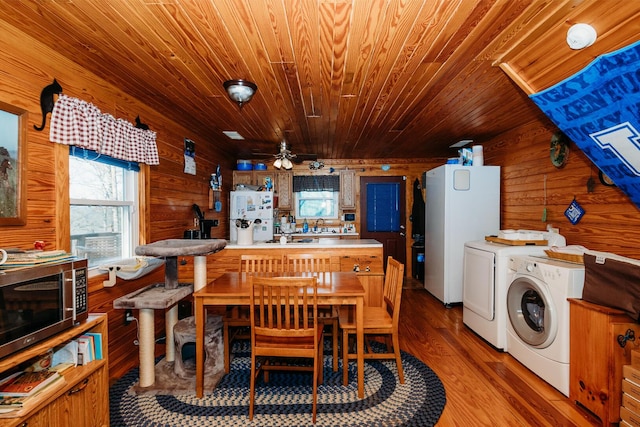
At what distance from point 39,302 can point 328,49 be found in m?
2.04

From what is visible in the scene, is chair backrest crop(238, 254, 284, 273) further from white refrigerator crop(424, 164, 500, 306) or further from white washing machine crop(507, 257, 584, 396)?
white refrigerator crop(424, 164, 500, 306)

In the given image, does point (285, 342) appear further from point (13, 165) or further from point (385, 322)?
point (13, 165)

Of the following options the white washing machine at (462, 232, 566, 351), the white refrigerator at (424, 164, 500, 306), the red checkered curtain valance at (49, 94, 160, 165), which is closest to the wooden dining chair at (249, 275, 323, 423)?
the red checkered curtain valance at (49, 94, 160, 165)

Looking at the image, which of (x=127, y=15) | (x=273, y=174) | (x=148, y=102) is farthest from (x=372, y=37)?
(x=273, y=174)

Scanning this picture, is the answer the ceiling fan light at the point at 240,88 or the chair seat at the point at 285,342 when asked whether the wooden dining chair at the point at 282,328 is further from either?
the ceiling fan light at the point at 240,88

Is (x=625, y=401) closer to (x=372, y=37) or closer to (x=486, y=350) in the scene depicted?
(x=486, y=350)

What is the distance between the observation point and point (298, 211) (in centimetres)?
622

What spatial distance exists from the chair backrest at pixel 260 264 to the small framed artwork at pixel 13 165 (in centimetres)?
160

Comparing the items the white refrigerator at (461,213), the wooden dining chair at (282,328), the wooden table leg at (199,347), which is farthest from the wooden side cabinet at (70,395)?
the white refrigerator at (461,213)

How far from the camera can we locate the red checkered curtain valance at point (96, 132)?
2098mm

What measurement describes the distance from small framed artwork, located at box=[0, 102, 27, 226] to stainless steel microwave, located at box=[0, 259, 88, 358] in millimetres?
463

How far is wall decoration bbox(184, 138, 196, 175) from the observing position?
3.86 m

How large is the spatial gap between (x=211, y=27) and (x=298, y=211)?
4.54 m

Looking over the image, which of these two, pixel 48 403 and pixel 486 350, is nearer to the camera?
pixel 48 403
